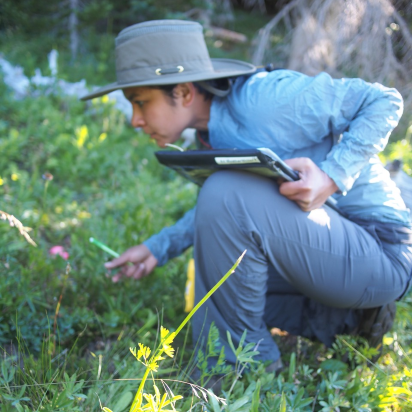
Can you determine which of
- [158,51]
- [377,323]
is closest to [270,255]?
[377,323]

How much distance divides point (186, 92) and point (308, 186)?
0.74 m

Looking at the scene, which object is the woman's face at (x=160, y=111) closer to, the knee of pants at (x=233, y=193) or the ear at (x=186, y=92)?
the ear at (x=186, y=92)

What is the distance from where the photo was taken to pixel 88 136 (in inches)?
156

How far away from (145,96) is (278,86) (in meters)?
0.59

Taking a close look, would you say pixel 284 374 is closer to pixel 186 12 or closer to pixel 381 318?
pixel 381 318

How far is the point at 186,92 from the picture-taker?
206 cm

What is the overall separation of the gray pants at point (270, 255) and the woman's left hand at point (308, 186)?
0.11 feet

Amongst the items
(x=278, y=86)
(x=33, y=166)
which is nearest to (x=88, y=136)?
(x=33, y=166)

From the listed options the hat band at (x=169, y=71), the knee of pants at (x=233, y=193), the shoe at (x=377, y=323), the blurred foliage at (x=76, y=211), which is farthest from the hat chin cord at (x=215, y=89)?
the shoe at (x=377, y=323)

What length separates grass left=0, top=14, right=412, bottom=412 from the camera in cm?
140

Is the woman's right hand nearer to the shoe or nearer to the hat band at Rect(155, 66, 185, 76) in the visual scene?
the hat band at Rect(155, 66, 185, 76)

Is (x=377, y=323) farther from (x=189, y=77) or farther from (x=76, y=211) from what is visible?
(x=76, y=211)

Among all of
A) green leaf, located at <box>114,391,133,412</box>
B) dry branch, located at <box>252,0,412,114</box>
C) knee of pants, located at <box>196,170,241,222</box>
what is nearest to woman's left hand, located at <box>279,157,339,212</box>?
knee of pants, located at <box>196,170,241,222</box>

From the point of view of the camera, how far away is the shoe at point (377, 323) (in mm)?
1830
